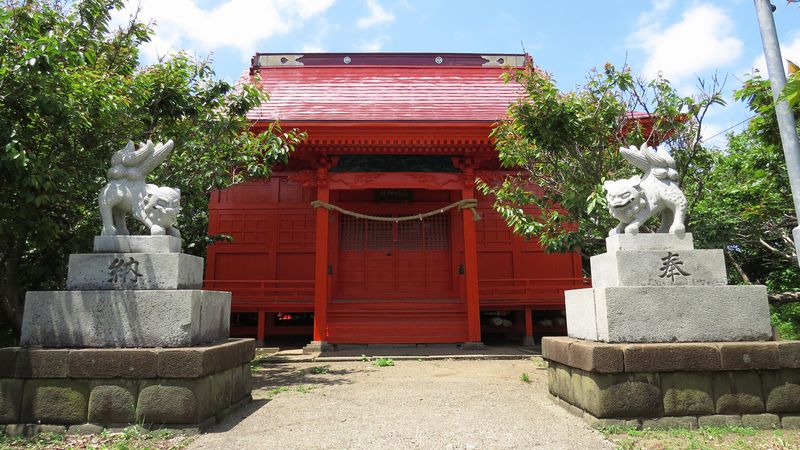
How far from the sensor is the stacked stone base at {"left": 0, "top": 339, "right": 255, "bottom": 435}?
3.65 m

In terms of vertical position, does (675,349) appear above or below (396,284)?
below

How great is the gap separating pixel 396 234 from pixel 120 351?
7.21 m

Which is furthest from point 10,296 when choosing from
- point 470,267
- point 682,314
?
→ point 682,314

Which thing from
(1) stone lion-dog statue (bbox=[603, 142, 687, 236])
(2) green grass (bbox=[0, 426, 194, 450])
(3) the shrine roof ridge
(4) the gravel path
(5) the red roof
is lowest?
(4) the gravel path

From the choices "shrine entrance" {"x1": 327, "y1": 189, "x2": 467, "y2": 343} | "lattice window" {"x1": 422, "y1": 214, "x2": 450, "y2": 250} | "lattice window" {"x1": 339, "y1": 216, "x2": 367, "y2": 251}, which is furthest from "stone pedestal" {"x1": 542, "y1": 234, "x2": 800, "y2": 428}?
"lattice window" {"x1": 339, "y1": 216, "x2": 367, "y2": 251}

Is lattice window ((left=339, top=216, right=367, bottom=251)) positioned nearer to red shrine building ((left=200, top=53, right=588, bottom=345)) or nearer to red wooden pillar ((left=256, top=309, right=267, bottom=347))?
red shrine building ((left=200, top=53, right=588, bottom=345))

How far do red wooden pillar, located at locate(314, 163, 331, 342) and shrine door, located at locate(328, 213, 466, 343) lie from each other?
279 millimetres

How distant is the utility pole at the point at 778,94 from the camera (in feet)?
14.6

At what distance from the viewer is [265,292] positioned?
1005cm

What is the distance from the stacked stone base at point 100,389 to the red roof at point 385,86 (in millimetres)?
8297

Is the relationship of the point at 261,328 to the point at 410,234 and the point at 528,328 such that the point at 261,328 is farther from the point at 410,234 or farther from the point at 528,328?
the point at 528,328

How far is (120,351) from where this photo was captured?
3684 millimetres

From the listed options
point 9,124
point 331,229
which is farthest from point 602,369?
point 331,229

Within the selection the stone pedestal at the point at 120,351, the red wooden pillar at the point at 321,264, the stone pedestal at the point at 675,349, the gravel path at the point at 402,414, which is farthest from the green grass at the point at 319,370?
the stone pedestal at the point at 675,349
